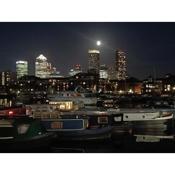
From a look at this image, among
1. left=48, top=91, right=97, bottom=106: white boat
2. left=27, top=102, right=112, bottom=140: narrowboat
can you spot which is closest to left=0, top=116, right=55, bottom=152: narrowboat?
left=27, top=102, right=112, bottom=140: narrowboat

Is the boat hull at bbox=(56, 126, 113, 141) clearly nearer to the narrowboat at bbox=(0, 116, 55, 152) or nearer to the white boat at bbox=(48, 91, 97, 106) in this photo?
the narrowboat at bbox=(0, 116, 55, 152)

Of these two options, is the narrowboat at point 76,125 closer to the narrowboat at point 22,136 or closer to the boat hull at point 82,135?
the boat hull at point 82,135

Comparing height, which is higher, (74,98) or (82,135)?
(74,98)

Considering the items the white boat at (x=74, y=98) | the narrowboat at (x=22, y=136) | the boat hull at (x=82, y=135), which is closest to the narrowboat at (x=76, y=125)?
the boat hull at (x=82, y=135)

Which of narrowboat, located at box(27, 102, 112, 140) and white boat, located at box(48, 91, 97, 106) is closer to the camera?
narrowboat, located at box(27, 102, 112, 140)

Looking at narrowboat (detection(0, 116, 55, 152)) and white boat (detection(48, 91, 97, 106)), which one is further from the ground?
white boat (detection(48, 91, 97, 106))

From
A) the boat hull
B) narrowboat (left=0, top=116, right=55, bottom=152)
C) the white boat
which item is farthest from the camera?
the white boat

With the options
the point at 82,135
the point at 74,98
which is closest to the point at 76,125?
the point at 82,135

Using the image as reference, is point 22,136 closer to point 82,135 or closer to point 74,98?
point 82,135

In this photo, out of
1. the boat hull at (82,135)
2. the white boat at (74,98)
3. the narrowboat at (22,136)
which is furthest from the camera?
the white boat at (74,98)

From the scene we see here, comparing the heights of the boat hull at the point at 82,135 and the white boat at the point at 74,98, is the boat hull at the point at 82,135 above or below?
below

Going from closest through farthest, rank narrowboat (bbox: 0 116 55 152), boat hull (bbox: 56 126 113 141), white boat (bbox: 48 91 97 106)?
narrowboat (bbox: 0 116 55 152) < boat hull (bbox: 56 126 113 141) < white boat (bbox: 48 91 97 106)

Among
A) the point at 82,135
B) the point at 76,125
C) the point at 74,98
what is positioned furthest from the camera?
the point at 74,98

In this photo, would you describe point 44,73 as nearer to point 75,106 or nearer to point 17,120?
point 75,106
